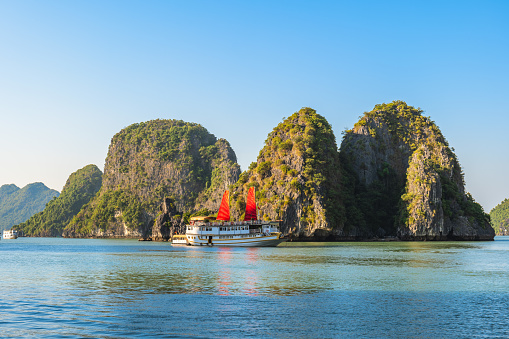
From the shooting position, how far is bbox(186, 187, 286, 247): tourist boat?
89500 mm

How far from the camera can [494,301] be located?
2488cm

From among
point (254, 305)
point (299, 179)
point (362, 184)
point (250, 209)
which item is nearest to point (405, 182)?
point (362, 184)

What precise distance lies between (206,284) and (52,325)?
46.3 ft

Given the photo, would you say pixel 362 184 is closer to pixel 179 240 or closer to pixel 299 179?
pixel 299 179

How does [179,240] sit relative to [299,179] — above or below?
below

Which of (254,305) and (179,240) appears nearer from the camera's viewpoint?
(254,305)

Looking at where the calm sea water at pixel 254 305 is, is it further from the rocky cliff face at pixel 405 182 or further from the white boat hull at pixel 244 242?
the rocky cliff face at pixel 405 182

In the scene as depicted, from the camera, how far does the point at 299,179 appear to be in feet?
426

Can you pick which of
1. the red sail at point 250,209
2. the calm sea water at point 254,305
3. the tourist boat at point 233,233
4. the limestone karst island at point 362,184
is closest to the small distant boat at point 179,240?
the tourist boat at point 233,233

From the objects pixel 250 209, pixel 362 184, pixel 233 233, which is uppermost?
pixel 362 184

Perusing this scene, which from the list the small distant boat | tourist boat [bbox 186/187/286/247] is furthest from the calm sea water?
the small distant boat

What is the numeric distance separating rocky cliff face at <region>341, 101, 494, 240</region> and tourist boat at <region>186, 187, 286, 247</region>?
4700 centimetres

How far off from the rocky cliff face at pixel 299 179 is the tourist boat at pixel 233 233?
3183 cm

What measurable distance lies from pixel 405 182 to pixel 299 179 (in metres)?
40.8
